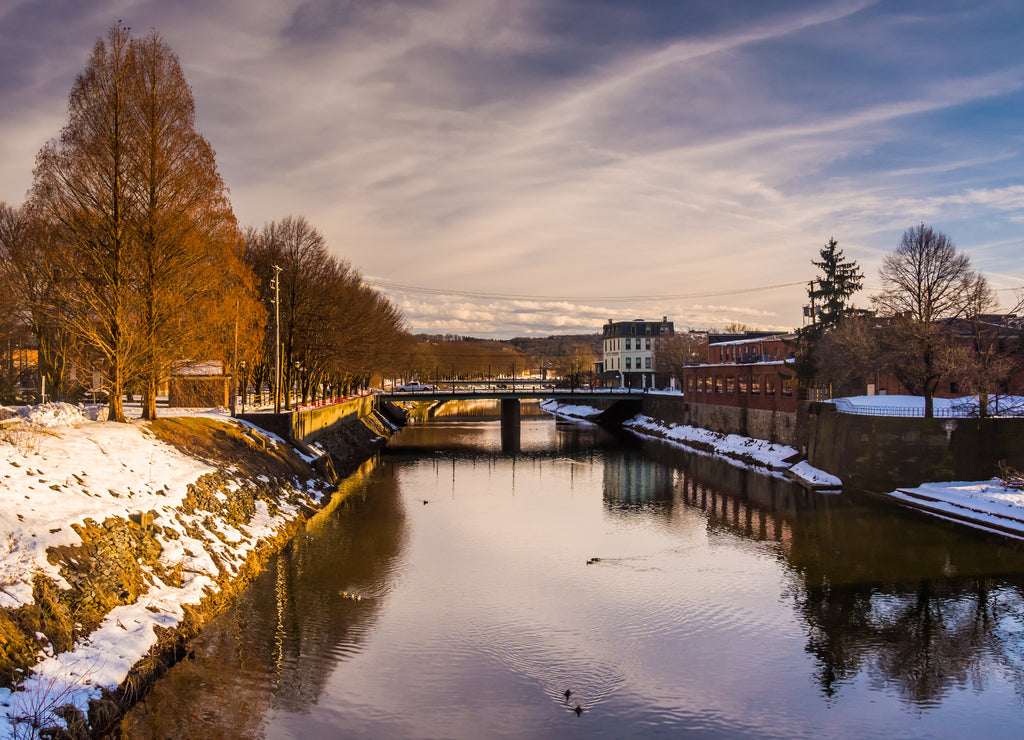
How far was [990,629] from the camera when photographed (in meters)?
18.8

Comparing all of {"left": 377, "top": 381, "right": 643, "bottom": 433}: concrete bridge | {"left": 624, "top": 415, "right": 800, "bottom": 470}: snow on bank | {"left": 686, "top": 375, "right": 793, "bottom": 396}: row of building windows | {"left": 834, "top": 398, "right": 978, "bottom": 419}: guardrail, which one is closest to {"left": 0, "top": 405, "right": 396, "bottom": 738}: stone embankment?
{"left": 834, "top": 398, "right": 978, "bottom": 419}: guardrail

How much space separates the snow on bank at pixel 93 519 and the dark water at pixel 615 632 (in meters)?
1.33

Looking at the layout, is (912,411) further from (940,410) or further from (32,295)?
(32,295)

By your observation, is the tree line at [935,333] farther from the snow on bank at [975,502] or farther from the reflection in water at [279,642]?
the reflection in water at [279,642]

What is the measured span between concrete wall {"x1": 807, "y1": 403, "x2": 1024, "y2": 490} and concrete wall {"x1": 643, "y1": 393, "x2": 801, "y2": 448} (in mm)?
9436

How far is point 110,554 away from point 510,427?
65.1 metres

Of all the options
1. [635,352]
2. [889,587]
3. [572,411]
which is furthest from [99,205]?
[635,352]

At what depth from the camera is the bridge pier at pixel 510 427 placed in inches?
2685

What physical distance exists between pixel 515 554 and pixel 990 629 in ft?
48.6

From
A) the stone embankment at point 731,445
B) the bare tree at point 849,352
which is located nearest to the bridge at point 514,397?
the stone embankment at point 731,445

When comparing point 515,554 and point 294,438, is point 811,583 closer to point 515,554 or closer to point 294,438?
point 515,554

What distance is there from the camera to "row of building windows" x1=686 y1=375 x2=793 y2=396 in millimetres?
55750

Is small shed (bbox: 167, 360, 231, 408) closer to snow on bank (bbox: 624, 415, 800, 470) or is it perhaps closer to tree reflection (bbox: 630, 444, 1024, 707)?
tree reflection (bbox: 630, 444, 1024, 707)

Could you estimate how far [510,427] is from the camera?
265ft
